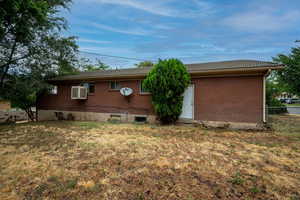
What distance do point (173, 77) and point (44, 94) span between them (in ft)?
31.9

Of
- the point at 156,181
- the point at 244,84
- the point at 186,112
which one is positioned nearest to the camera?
the point at 156,181

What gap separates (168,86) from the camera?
6895 millimetres

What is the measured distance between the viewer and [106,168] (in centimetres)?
293

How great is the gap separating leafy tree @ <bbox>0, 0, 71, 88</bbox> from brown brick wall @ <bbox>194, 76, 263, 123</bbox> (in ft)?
24.7

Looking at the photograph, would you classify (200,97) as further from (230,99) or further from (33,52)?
(33,52)

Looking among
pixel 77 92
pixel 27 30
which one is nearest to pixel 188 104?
pixel 77 92

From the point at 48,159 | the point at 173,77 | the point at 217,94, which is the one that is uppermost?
the point at 173,77

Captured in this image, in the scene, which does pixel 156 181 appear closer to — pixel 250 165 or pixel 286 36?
pixel 250 165

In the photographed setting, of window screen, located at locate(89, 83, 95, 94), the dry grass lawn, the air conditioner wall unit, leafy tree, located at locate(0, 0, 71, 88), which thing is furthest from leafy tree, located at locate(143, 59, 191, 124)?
leafy tree, located at locate(0, 0, 71, 88)

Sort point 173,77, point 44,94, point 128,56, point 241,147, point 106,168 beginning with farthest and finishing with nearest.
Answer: point 128,56, point 44,94, point 173,77, point 241,147, point 106,168

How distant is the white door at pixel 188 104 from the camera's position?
24.1 ft

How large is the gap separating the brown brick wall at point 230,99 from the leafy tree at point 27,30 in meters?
7.53

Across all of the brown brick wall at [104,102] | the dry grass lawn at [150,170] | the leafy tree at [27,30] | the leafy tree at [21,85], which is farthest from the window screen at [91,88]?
the dry grass lawn at [150,170]

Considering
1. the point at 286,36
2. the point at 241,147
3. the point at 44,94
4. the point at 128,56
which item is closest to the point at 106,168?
the point at 241,147
